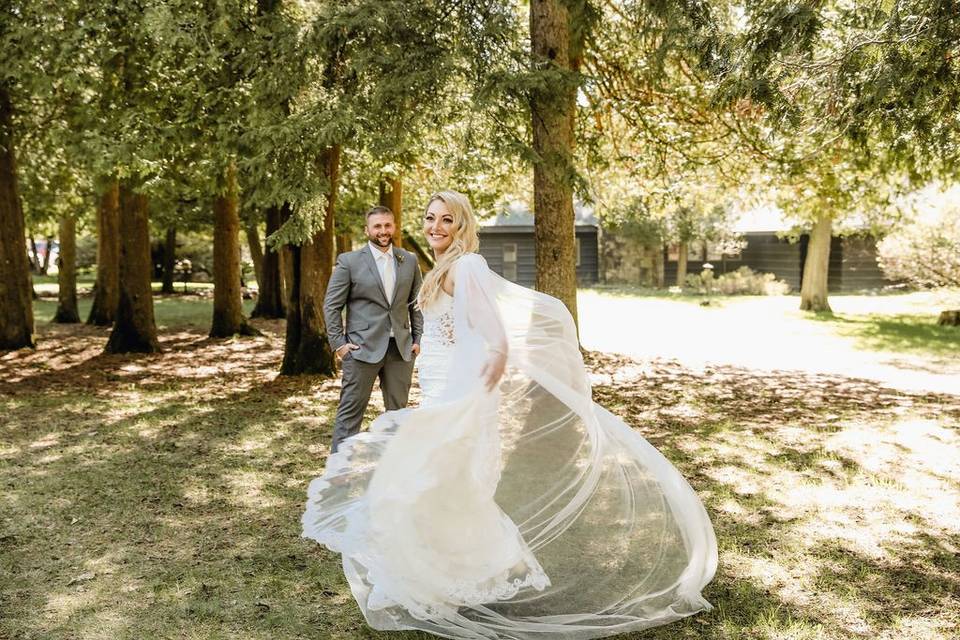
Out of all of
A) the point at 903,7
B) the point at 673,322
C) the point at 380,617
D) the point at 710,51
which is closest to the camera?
the point at 380,617

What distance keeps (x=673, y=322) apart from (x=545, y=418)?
65.1ft

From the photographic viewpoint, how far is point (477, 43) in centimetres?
959

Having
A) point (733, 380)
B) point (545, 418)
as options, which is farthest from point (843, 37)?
point (545, 418)

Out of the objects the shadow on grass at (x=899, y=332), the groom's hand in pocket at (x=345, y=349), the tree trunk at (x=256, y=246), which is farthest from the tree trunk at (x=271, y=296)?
the groom's hand in pocket at (x=345, y=349)

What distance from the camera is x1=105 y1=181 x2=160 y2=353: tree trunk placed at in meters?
14.4

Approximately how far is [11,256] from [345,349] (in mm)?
11373

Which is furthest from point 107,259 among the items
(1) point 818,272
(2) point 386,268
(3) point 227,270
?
(1) point 818,272

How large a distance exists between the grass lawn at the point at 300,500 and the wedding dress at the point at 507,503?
36 centimetres

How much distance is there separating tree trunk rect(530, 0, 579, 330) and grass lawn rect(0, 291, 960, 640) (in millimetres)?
1838

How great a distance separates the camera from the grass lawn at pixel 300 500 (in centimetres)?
426

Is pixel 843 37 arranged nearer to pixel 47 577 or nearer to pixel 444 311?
pixel 444 311

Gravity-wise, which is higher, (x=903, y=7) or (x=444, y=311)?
(x=903, y=7)

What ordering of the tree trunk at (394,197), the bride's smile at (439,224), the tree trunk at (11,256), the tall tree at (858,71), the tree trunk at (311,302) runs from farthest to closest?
the tree trunk at (394,197) → the tree trunk at (11,256) → the tree trunk at (311,302) → the tall tree at (858,71) → the bride's smile at (439,224)

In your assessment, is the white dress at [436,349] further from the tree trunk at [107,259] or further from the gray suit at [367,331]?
the tree trunk at [107,259]
